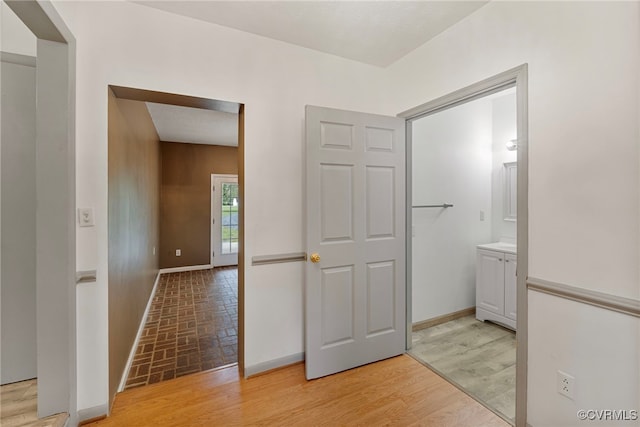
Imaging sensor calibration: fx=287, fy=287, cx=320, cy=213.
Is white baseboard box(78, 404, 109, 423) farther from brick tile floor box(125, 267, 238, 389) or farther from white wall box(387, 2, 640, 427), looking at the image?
white wall box(387, 2, 640, 427)

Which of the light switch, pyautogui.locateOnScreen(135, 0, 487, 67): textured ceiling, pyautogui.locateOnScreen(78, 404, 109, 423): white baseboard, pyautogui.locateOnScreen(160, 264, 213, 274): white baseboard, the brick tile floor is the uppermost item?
pyautogui.locateOnScreen(135, 0, 487, 67): textured ceiling

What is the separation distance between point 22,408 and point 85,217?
114 centimetres

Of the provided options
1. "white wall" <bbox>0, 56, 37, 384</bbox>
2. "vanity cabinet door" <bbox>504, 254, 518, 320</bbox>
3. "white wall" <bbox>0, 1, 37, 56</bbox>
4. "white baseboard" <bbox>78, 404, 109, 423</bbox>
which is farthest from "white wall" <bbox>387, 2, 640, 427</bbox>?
"white wall" <bbox>0, 56, 37, 384</bbox>

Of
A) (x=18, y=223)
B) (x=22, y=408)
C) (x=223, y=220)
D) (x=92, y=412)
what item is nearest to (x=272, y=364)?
(x=92, y=412)

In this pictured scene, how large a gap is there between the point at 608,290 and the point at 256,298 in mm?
2039

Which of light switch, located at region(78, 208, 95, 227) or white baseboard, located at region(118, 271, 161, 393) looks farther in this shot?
white baseboard, located at region(118, 271, 161, 393)

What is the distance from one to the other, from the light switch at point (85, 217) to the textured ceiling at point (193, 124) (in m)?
2.15

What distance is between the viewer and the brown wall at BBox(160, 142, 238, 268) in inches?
225

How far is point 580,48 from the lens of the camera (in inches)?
54.3

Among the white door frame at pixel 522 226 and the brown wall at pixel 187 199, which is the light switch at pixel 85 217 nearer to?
the white door frame at pixel 522 226

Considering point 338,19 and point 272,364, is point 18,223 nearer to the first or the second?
point 272,364

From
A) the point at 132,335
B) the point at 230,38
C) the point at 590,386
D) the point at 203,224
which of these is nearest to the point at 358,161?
the point at 230,38

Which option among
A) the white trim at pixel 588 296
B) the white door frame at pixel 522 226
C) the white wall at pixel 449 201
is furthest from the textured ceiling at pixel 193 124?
the white trim at pixel 588 296

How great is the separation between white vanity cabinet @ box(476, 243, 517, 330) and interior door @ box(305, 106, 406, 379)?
1.20 meters
